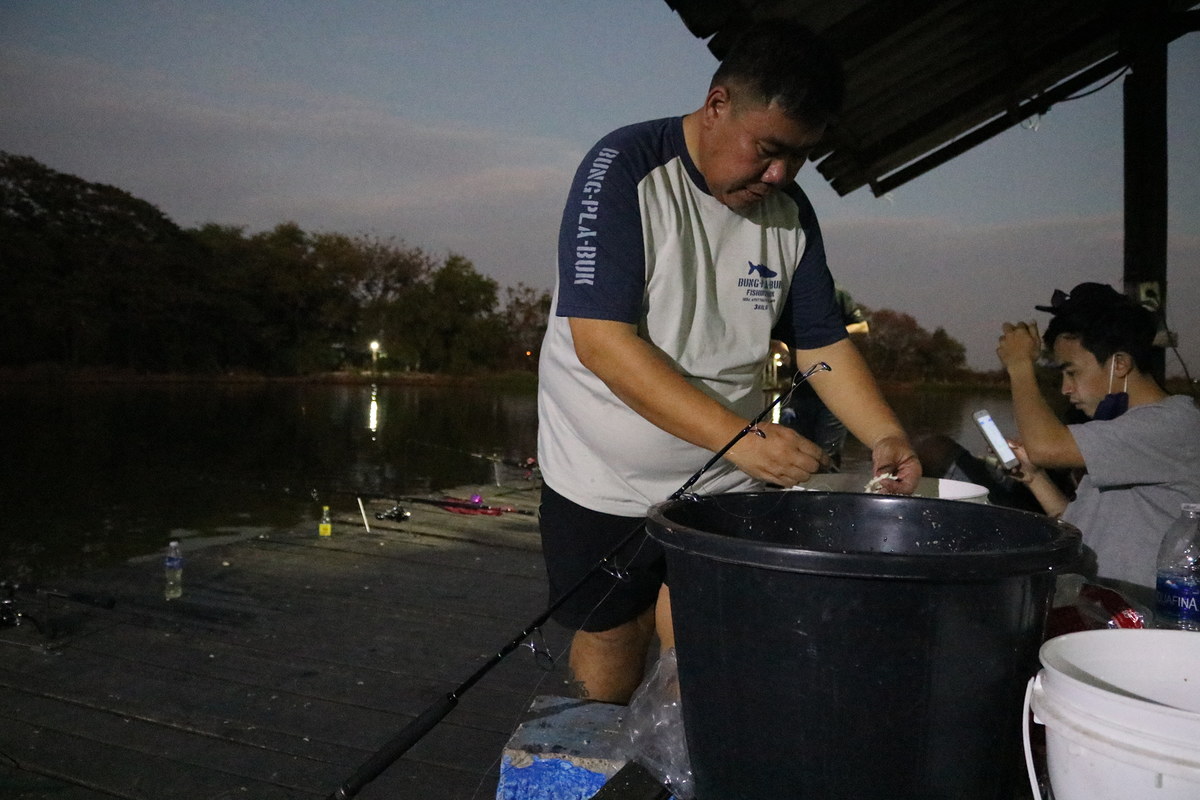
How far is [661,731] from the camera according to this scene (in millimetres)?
1419

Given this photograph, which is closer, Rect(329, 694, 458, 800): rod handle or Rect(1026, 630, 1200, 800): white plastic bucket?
Rect(1026, 630, 1200, 800): white plastic bucket

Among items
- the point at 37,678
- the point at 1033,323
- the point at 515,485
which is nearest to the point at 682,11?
the point at 1033,323

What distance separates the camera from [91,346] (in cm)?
4400

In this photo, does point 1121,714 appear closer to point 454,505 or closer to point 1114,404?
point 1114,404

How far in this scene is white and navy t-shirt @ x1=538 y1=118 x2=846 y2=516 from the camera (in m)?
1.75

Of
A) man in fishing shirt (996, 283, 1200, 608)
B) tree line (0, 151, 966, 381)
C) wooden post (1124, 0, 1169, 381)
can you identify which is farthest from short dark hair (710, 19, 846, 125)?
tree line (0, 151, 966, 381)

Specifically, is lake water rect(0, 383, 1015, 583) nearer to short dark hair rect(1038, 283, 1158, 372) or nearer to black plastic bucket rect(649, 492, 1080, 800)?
short dark hair rect(1038, 283, 1158, 372)

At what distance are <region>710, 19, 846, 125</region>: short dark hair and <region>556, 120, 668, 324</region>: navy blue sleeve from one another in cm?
27

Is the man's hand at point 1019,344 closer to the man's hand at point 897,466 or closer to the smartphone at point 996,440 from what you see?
the smartphone at point 996,440

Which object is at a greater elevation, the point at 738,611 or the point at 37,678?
the point at 738,611

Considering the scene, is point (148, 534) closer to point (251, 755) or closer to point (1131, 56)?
point (251, 755)

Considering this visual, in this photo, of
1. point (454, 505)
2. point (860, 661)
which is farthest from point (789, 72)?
point (454, 505)

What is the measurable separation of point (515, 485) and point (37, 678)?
6.47 metres

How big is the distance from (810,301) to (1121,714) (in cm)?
143
